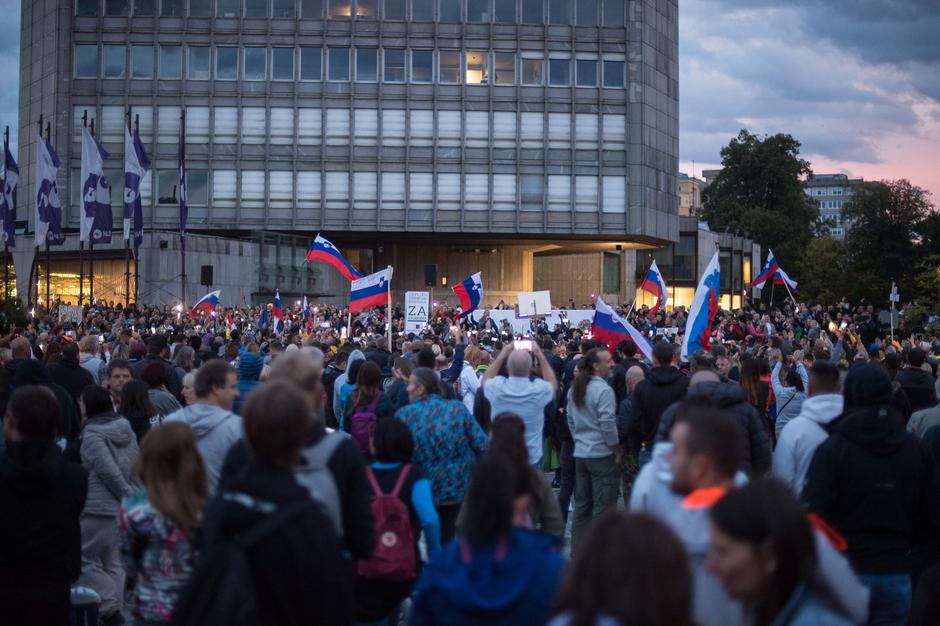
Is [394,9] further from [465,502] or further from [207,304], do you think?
[465,502]

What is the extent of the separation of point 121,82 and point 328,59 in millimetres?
10578

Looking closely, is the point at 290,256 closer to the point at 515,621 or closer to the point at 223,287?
the point at 223,287

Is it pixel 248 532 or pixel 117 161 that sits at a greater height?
pixel 117 161

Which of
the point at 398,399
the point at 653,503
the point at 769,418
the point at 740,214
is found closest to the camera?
the point at 653,503

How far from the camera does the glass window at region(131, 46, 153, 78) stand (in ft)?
190

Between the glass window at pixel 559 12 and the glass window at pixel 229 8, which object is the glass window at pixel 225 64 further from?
the glass window at pixel 559 12

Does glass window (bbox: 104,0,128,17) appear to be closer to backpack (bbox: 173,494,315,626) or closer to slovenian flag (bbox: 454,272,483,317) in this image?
slovenian flag (bbox: 454,272,483,317)

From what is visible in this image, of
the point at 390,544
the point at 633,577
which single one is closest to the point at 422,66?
the point at 390,544

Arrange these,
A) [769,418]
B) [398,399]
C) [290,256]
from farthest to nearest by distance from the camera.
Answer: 1. [290,256]
2. [769,418]
3. [398,399]

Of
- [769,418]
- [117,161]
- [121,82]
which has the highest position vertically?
[121,82]

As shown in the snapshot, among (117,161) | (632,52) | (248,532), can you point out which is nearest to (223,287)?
(117,161)

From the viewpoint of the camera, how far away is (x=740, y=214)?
92062 millimetres

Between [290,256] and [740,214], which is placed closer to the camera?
[290,256]

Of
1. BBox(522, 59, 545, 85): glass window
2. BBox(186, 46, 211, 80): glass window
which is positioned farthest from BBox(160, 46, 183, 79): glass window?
BBox(522, 59, 545, 85): glass window
